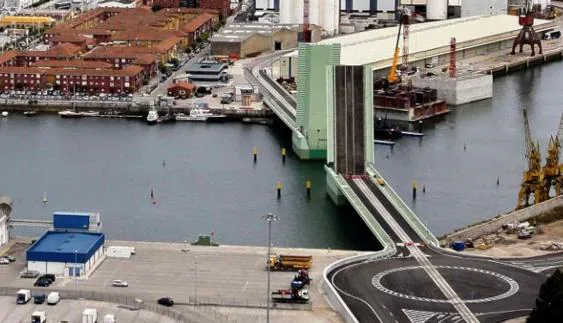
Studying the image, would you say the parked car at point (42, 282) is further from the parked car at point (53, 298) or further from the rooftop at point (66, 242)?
the parked car at point (53, 298)

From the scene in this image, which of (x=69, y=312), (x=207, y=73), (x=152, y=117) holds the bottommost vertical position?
(x=69, y=312)

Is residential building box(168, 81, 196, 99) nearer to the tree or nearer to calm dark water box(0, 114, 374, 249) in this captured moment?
calm dark water box(0, 114, 374, 249)

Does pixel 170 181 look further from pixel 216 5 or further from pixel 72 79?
pixel 216 5

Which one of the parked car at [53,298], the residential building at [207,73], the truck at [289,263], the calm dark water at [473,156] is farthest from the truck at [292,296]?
the residential building at [207,73]

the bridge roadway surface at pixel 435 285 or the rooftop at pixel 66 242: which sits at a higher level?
the rooftop at pixel 66 242

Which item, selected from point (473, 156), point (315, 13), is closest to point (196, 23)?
point (315, 13)

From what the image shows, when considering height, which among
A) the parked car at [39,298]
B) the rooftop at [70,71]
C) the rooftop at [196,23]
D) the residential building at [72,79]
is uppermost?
the rooftop at [196,23]
